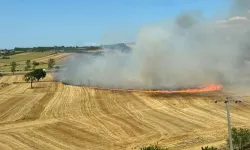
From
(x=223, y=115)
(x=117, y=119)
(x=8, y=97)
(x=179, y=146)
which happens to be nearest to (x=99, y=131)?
(x=117, y=119)

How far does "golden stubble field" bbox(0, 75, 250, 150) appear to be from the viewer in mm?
54719

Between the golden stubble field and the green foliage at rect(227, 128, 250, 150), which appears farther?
the golden stubble field

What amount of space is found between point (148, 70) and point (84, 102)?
110 ft

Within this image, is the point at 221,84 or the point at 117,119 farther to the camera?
the point at 221,84

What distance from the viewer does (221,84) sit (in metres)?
103

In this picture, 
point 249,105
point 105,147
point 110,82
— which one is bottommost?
point 105,147

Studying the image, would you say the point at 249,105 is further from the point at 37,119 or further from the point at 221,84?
the point at 37,119

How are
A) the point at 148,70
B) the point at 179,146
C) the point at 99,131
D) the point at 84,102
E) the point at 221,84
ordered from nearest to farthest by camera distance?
the point at 179,146, the point at 99,131, the point at 84,102, the point at 221,84, the point at 148,70

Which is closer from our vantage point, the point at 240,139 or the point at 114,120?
the point at 240,139

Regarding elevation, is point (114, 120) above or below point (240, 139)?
above

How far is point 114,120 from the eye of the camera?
216 feet

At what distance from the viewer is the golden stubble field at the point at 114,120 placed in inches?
2154

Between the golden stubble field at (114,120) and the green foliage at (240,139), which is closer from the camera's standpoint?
the green foliage at (240,139)

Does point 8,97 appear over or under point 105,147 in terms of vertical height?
over
